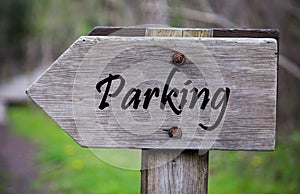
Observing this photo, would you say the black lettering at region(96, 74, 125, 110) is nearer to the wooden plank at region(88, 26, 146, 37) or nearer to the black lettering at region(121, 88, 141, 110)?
the black lettering at region(121, 88, 141, 110)

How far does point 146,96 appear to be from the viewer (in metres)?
2.20

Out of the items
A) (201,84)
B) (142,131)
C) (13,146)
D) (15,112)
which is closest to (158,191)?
(142,131)

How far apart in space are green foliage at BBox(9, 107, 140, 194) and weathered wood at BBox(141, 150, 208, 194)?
11.6 feet

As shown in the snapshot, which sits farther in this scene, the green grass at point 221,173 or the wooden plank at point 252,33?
the green grass at point 221,173

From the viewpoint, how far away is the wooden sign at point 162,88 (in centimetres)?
219

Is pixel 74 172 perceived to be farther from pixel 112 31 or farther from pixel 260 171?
pixel 112 31

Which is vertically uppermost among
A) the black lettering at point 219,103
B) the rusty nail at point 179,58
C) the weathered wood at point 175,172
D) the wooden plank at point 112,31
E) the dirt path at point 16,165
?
the wooden plank at point 112,31

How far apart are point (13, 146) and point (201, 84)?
9.72 metres

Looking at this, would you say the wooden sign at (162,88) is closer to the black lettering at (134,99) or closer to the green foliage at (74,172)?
the black lettering at (134,99)

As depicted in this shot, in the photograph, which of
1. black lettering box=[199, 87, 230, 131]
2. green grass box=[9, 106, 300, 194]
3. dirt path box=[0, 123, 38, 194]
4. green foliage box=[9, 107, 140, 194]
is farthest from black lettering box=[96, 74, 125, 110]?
dirt path box=[0, 123, 38, 194]

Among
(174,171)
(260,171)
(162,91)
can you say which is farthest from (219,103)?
(260,171)

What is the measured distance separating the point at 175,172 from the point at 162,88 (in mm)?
341

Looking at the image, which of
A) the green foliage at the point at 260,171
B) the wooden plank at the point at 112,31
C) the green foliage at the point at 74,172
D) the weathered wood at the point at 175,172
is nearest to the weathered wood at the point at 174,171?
the weathered wood at the point at 175,172

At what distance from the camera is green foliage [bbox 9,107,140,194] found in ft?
20.7
